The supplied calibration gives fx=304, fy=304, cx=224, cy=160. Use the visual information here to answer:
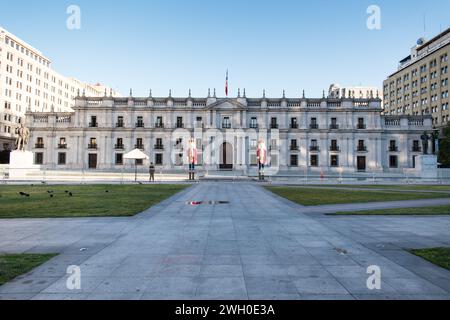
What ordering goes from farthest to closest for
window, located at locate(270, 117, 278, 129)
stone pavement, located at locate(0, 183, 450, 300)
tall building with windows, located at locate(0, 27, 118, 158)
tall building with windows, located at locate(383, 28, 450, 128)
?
tall building with windows, located at locate(0, 27, 118, 158)
tall building with windows, located at locate(383, 28, 450, 128)
window, located at locate(270, 117, 278, 129)
stone pavement, located at locate(0, 183, 450, 300)

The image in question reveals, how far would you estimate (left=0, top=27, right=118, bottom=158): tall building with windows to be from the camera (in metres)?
60.3

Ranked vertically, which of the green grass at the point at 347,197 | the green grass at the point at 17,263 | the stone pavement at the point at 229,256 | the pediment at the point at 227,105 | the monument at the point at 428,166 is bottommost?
the stone pavement at the point at 229,256

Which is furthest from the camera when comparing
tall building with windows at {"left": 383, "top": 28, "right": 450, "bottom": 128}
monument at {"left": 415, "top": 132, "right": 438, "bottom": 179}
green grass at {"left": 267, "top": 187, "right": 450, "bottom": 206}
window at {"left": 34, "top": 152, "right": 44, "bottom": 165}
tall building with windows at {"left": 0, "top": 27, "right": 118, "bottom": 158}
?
tall building with windows at {"left": 0, "top": 27, "right": 118, "bottom": 158}

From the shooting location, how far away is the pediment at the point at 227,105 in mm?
54656

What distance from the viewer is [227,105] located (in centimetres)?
5478

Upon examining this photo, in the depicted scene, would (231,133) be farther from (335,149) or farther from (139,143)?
(335,149)

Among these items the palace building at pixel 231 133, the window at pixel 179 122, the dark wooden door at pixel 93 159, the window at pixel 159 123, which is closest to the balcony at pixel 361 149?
the palace building at pixel 231 133

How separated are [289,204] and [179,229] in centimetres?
664

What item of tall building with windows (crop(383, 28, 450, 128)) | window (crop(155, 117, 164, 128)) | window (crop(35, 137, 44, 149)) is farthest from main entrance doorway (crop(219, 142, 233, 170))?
tall building with windows (crop(383, 28, 450, 128))

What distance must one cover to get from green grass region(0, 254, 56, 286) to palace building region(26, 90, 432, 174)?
4799 centimetres

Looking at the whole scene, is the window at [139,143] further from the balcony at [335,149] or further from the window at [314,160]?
the balcony at [335,149]

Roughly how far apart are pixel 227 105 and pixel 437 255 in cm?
5055

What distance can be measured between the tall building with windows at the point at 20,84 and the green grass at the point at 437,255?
65838 mm

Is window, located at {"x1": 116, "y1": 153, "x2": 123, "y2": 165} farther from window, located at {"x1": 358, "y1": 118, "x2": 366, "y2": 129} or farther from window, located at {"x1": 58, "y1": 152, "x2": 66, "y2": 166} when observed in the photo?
window, located at {"x1": 358, "y1": 118, "x2": 366, "y2": 129}
